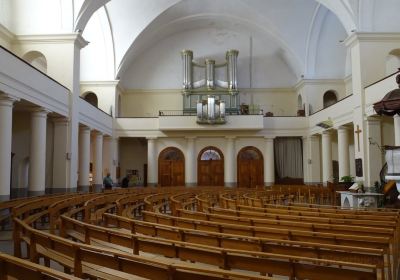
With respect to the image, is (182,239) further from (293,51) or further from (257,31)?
(257,31)

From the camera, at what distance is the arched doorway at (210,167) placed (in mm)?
25844

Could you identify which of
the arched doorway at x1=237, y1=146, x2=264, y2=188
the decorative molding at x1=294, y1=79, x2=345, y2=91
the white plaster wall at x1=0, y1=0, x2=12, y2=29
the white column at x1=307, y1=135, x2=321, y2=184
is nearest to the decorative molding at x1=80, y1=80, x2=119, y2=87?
the white plaster wall at x1=0, y1=0, x2=12, y2=29

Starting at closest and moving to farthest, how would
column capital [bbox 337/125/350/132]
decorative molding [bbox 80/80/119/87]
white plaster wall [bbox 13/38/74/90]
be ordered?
white plaster wall [bbox 13/38/74/90]
column capital [bbox 337/125/350/132]
decorative molding [bbox 80/80/119/87]

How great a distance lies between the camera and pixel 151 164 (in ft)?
83.0

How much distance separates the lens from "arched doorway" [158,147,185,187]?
84.2 ft

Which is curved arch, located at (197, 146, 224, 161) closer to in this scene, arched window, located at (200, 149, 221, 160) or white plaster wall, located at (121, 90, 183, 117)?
arched window, located at (200, 149, 221, 160)

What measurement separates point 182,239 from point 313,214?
3489mm

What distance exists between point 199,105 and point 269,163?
18.5ft

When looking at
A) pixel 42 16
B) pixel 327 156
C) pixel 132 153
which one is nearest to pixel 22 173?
pixel 42 16

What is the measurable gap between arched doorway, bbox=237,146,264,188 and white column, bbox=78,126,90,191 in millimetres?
9851

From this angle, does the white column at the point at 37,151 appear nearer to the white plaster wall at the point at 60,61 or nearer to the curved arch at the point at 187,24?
the white plaster wall at the point at 60,61

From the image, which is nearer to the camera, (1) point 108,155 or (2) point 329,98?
(1) point 108,155

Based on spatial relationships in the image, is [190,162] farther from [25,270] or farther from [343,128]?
[25,270]

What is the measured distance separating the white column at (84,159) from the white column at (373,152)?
1223 cm
